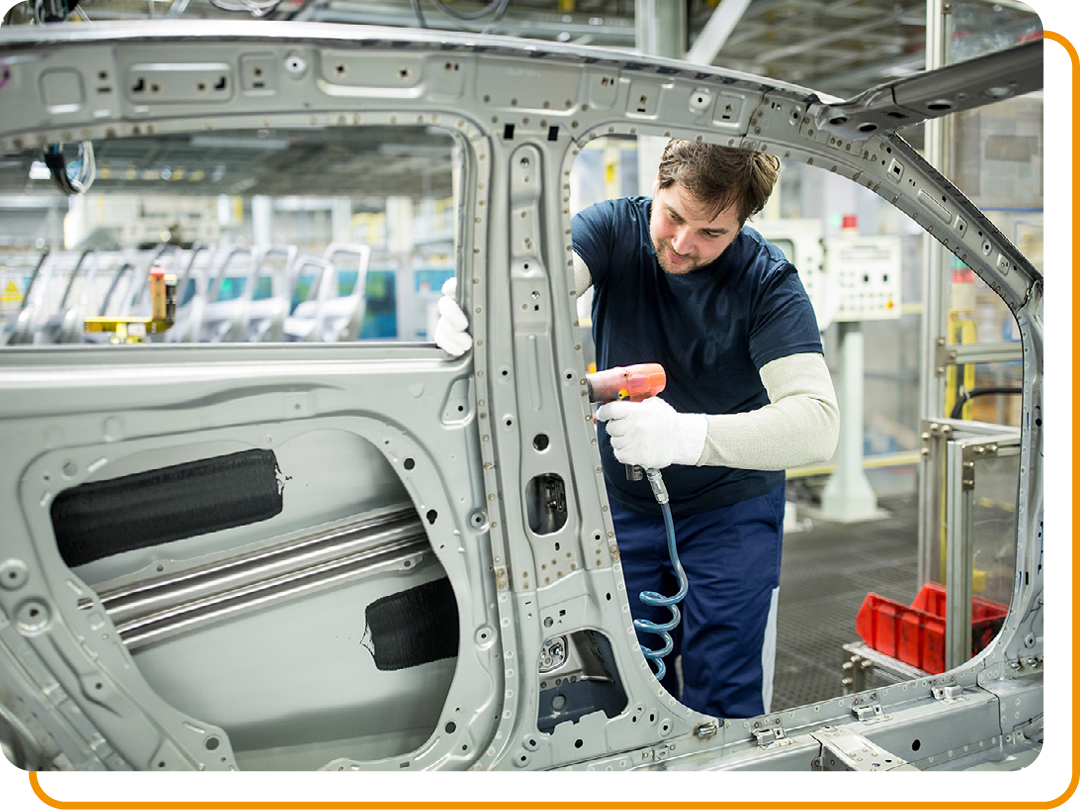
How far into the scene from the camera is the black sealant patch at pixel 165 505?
1599mm

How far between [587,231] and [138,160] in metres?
14.5

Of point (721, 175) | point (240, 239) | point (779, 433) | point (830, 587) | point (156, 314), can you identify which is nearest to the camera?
point (779, 433)

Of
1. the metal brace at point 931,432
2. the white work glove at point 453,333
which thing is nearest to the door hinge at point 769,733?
the white work glove at point 453,333

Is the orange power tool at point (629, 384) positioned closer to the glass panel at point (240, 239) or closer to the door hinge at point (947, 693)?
the glass panel at point (240, 239)

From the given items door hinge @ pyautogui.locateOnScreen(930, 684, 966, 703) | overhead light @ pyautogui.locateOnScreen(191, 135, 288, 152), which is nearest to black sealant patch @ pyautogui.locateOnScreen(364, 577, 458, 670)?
door hinge @ pyautogui.locateOnScreen(930, 684, 966, 703)

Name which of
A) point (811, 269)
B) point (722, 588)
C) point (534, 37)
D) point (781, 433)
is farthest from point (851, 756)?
point (534, 37)

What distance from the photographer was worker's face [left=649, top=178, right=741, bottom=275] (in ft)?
7.13

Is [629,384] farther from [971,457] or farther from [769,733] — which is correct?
[971,457]

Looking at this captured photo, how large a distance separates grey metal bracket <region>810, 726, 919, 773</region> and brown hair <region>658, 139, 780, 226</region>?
1374mm

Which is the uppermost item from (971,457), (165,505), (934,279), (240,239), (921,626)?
(240,239)

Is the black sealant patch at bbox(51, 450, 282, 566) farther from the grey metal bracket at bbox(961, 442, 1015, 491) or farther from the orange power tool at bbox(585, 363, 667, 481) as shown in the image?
the grey metal bracket at bbox(961, 442, 1015, 491)

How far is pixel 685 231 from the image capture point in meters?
2.20

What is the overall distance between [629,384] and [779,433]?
1.27 ft

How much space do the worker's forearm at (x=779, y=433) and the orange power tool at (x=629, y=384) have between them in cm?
16
